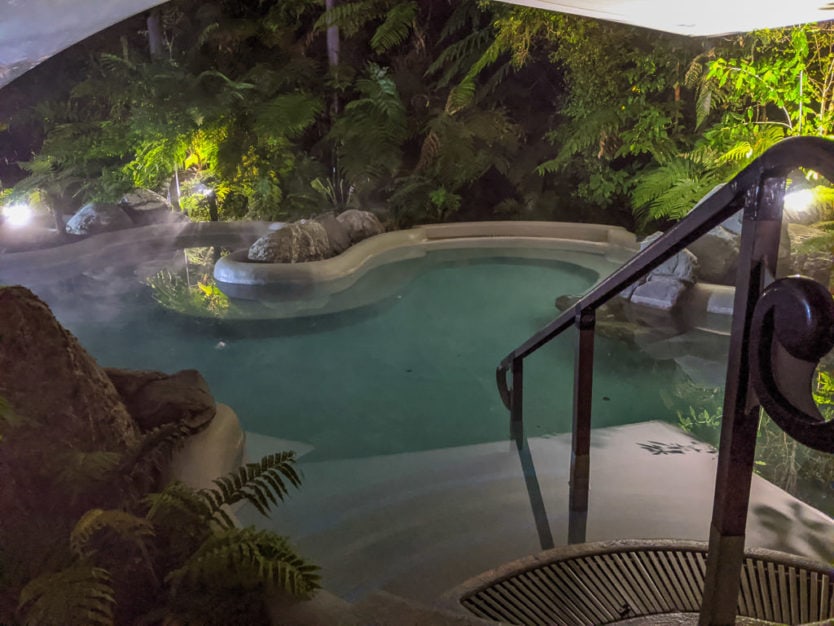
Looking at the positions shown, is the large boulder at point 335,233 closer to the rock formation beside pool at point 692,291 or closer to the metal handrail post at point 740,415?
the rock formation beside pool at point 692,291

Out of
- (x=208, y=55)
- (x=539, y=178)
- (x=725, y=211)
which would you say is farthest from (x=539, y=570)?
(x=208, y=55)

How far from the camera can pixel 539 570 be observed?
185 centimetres

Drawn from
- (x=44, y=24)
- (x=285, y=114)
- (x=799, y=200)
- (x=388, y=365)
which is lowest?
(x=388, y=365)

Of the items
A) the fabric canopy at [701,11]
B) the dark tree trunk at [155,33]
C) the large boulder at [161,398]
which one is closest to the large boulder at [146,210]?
the dark tree trunk at [155,33]

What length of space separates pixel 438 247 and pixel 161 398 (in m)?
7.08

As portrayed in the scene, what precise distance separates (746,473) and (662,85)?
897cm

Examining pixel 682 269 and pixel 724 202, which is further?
pixel 682 269

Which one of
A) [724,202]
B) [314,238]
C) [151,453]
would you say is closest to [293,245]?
[314,238]

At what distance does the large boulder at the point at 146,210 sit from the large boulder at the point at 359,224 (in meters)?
3.29

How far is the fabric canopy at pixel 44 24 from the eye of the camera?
2777 millimetres

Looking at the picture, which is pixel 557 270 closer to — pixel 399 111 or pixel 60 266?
pixel 399 111

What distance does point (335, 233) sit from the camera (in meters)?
8.29

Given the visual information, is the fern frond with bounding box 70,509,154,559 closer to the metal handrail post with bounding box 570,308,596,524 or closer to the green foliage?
the metal handrail post with bounding box 570,308,596,524

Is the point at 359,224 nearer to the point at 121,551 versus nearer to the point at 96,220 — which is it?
the point at 96,220
